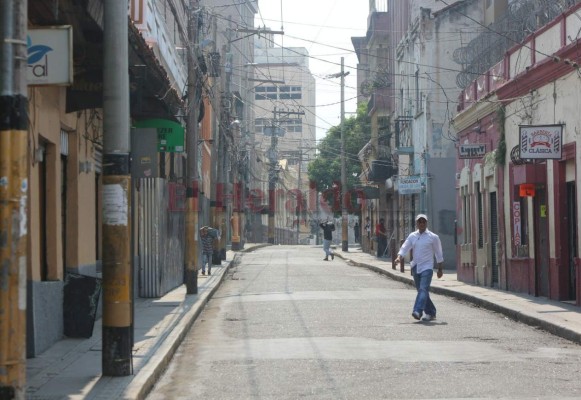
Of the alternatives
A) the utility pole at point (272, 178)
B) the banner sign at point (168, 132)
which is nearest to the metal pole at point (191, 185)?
the banner sign at point (168, 132)

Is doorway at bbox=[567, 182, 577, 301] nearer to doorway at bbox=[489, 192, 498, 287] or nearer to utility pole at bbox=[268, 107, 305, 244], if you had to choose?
doorway at bbox=[489, 192, 498, 287]

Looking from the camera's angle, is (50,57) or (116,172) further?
(116,172)

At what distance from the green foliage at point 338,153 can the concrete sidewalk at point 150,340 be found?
44.7 m

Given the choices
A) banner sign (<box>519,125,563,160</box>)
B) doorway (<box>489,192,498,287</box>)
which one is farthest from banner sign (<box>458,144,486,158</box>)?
banner sign (<box>519,125,563,160</box>)

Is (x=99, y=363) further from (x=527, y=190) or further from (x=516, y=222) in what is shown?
(x=516, y=222)

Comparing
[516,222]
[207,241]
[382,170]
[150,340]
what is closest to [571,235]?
[516,222]

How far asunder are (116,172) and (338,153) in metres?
65.5

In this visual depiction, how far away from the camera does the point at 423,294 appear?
16391 millimetres

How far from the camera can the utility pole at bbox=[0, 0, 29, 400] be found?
20.0 ft

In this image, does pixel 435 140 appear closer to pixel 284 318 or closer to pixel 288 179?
pixel 284 318

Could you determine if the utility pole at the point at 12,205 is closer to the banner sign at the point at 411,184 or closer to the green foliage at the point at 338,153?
the banner sign at the point at 411,184

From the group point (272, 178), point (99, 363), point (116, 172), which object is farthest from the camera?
point (272, 178)

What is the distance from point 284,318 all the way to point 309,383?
6.88 m

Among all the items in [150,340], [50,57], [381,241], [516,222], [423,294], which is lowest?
[150,340]
